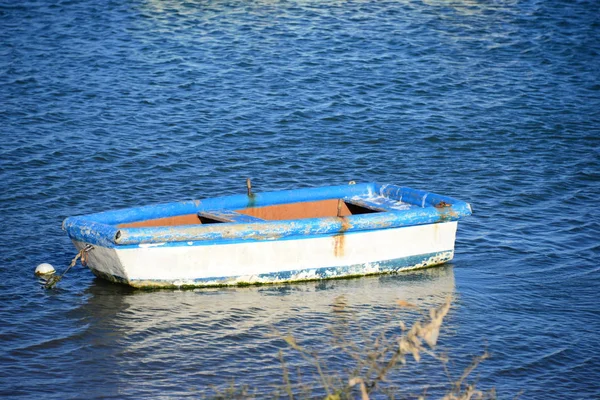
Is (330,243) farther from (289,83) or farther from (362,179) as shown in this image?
(289,83)

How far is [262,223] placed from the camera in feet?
27.6

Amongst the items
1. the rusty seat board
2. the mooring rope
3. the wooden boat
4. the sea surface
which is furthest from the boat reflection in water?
the rusty seat board

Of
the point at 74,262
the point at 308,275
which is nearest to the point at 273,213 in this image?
the point at 308,275

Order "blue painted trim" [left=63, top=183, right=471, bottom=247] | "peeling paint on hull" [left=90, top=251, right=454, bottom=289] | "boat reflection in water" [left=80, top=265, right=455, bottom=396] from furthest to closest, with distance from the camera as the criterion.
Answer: "peeling paint on hull" [left=90, top=251, right=454, bottom=289], "blue painted trim" [left=63, top=183, right=471, bottom=247], "boat reflection in water" [left=80, top=265, right=455, bottom=396]

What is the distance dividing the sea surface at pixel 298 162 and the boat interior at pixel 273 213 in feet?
2.45

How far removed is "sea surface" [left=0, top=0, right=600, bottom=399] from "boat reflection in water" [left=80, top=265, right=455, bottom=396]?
1.0 inches

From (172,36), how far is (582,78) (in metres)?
8.70

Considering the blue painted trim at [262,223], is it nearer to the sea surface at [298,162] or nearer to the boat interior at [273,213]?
the boat interior at [273,213]

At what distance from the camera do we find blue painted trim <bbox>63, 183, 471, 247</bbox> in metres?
8.07

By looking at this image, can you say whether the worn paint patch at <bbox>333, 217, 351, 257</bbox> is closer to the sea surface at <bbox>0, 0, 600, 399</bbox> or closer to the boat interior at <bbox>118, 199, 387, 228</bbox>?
the boat interior at <bbox>118, 199, 387, 228</bbox>

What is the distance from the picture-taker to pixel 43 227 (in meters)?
10.3

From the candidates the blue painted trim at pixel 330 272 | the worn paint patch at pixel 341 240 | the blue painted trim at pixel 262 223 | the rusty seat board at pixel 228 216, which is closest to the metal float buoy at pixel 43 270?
the blue painted trim at pixel 262 223

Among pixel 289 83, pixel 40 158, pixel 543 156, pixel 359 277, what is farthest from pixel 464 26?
pixel 359 277

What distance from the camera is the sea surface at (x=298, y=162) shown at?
730cm
